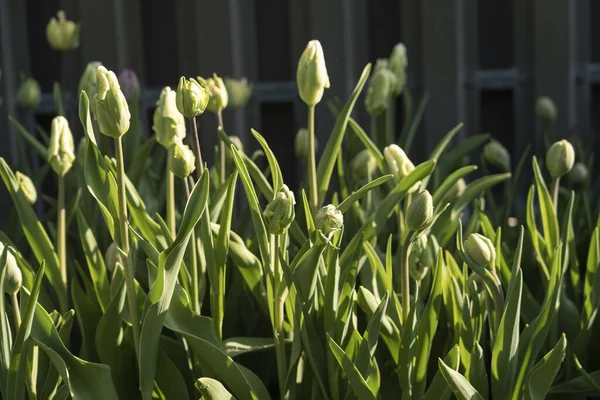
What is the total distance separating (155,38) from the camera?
2.60m

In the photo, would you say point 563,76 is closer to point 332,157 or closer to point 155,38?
point 155,38

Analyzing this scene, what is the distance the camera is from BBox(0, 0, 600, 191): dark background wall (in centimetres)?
233

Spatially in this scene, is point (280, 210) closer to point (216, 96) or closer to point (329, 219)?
point (329, 219)

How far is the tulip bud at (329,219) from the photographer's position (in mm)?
867

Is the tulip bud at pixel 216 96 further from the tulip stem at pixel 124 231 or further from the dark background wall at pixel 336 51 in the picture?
the dark background wall at pixel 336 51

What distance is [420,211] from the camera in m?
0.89

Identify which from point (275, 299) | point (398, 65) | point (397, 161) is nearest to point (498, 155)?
point (398, 65)

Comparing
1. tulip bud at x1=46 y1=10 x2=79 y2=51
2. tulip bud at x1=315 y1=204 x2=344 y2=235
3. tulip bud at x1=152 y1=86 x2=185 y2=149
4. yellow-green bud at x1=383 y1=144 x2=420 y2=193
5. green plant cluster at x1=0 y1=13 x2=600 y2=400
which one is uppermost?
tulip bud at x1=46 y1=10 x2=79 y2=51

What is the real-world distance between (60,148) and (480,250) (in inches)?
22.7

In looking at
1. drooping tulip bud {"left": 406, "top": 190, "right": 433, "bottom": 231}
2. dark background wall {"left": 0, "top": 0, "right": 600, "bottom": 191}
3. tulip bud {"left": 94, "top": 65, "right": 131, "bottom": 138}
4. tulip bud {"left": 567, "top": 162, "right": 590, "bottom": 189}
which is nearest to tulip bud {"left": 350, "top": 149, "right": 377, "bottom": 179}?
tulip bud {"left": 567, "top": 162, "right": 590, "bottom": 189}

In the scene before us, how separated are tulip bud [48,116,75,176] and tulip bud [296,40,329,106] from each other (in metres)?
0.34

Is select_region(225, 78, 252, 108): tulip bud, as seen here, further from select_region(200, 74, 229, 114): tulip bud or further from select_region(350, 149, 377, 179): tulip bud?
select_region(200, 74, 229, 114): tulip bud

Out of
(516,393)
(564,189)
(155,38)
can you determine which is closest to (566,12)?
(564,189)

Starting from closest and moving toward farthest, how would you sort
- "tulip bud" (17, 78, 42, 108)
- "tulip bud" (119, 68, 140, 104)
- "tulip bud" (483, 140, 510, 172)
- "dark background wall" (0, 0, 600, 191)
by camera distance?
"tulip bud" (119, 68, 140, 104) < "tulip bud" (483, 140, 510, 172) < "tulip bud" (17, 78, 42, 108) < "dark background wall" (0, 0, 600, 191)
